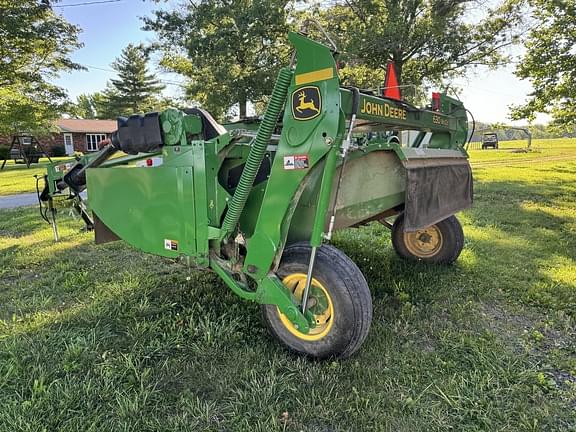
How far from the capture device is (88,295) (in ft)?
11.7

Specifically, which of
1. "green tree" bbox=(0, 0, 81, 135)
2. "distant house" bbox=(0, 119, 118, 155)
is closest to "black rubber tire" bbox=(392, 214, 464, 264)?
"green tree" bbox=(0, 0, 81, 135)

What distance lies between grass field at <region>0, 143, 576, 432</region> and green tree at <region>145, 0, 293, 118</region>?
11.9 metres

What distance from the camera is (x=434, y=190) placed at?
3039mm

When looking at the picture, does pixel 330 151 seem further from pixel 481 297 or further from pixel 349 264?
pixel 481 297

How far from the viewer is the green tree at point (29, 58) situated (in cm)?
1389

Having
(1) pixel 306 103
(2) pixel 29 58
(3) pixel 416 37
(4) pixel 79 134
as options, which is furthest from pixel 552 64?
(4) pixel 79 134

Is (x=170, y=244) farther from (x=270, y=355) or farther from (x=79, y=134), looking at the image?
(x=79, y=134)

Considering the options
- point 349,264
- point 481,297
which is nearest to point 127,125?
point 349,264

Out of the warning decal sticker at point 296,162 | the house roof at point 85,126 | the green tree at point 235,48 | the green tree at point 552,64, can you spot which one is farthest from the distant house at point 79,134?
the warning decal sticker at point 296,162

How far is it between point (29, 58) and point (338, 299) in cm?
1715

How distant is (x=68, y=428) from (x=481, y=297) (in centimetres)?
304

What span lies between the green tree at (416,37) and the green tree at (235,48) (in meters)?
2.14

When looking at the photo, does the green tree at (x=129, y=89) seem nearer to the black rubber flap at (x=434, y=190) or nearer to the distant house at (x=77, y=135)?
the distant house at (x=77, y=135)

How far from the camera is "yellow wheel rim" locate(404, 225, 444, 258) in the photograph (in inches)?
162
